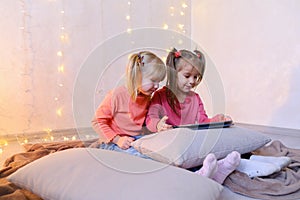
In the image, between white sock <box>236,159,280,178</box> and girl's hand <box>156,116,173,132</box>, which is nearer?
white sock <box>236,159,280,178</box>

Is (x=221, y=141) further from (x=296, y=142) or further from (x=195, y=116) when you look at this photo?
(x=296, y=142)

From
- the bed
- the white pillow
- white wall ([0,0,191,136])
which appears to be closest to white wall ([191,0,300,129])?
white wall ([0,0,191,136])

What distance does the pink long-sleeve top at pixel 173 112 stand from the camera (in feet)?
4.09

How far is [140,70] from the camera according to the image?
3.75 ft

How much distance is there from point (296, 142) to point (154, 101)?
1.08m

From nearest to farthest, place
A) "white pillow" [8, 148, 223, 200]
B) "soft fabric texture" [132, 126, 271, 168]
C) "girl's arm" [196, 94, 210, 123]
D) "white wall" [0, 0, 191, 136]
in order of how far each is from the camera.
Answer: "white pillow" [8, 148, 223, 200]
"soft fabric texture" [132, 126, 271, 168]
"girl's arm" [196, 94, 210, 123]
"white wall" [0, 0, 191, 136]

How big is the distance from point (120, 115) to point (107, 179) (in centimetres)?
54

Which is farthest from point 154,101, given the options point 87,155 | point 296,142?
point 296,142

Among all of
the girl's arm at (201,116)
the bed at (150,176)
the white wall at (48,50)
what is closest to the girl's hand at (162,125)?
the bed at (150,176)

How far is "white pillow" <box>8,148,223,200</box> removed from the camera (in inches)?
25.8

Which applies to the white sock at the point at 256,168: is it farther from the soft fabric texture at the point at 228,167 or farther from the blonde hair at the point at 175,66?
the blonde hair at the point at 175,66

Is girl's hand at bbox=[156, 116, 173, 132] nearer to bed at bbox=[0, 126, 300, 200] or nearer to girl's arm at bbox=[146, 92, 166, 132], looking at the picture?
girl's arm at bbox=[146, 92, 166, 132]

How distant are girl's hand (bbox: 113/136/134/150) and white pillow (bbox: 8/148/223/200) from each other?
0.93ft

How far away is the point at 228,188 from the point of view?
87 cm
